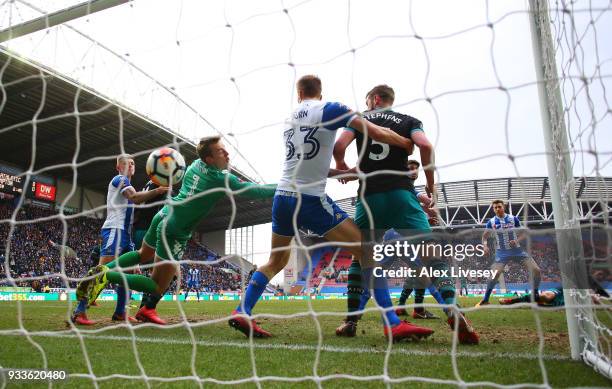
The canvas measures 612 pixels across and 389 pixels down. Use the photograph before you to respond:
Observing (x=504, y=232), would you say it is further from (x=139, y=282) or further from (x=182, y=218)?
(x=139, y=282)

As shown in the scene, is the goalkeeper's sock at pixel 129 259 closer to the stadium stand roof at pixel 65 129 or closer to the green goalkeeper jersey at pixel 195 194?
the green goalkeeper jersey at pixel 195 194

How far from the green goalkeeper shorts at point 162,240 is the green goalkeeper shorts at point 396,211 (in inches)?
64.7

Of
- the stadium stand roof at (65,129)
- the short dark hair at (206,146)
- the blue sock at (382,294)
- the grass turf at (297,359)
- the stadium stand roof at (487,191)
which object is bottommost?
the grass turf at (297,359)

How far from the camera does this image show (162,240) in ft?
12.1

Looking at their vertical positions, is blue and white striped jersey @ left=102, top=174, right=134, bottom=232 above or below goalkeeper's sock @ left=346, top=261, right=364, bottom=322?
above

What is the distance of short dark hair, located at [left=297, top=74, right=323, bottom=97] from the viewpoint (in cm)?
304

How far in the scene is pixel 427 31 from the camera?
6.77 feet

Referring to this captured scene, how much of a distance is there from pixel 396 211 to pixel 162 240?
1.96 m

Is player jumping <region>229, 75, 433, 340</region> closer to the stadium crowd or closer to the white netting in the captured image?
the white netting

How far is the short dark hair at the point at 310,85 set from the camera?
3.04 m

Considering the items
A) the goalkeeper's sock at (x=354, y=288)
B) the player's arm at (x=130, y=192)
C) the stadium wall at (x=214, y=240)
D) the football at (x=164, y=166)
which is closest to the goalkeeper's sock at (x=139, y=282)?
the player's arm at (x=130, y=192)

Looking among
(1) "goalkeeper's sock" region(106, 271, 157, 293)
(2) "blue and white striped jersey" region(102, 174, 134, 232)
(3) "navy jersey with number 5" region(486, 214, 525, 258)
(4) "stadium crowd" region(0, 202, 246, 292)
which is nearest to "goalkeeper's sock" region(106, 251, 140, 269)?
(1) "goalkeeper's sock" region(106, 271, 157, 293)

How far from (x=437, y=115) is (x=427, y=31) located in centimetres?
49

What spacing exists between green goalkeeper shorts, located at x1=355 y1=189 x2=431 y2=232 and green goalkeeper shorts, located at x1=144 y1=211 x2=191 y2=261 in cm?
164
